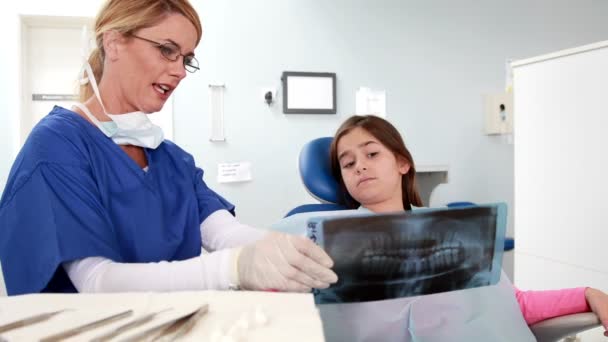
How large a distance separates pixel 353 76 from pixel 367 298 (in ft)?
6.82

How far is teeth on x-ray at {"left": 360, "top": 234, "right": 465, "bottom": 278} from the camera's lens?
0.73 metres

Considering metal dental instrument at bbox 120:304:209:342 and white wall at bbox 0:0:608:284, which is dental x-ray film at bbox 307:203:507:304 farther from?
white wall at bbox 0:0:608:284

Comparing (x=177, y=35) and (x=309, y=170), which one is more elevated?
(x=177, y=35)

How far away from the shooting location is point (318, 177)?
4.68 ft

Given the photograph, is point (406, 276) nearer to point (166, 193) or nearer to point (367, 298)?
point (367, 298)

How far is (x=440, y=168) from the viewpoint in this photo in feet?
7.34

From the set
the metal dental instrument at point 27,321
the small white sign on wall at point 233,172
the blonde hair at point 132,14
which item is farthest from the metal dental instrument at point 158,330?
the small white sign on wall at point 233,172

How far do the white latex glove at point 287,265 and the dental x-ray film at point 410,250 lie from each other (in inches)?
A: 1.3

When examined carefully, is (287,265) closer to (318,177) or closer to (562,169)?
(318,177)

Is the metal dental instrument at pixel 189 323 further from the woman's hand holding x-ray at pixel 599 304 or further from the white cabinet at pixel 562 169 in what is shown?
the white cabinet at pixel 562 169

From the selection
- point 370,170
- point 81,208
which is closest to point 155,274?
point 81,208

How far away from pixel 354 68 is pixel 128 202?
2.01 meters

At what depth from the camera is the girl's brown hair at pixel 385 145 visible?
4.59ft

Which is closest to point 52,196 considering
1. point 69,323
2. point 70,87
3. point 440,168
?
point 69,323
